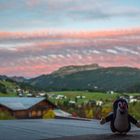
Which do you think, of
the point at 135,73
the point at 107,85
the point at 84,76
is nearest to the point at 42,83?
the point at 107,85

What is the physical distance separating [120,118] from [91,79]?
59.2 m

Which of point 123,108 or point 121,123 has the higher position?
point 123,108

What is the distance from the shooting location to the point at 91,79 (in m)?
63.9

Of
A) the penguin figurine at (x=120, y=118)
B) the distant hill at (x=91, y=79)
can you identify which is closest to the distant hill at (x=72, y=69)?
the distant hill at (x=91, y=79)

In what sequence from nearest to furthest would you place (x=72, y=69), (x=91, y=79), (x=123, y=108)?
(x=123, y=108) < (x=91, y=79) < (x=72, y=69)

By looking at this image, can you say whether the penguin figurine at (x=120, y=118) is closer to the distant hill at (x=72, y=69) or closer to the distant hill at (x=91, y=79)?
the distant hill at (x=91, y=79)

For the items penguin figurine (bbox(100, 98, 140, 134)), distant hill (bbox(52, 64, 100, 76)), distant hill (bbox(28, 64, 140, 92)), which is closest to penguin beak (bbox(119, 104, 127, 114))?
penguin figurine (bbox(100, 98, 140, 134))

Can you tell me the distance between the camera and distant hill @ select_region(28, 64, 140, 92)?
164 feet

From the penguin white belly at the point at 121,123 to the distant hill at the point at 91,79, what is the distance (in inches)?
1523

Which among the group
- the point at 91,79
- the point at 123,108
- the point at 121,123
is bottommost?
the point at 121,123

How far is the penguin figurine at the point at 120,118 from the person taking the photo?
4.74m

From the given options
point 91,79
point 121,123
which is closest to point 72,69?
point 91,79

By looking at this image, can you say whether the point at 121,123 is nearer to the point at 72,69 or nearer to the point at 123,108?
the point at 123,108

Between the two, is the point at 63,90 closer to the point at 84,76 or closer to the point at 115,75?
the point at 115,75
